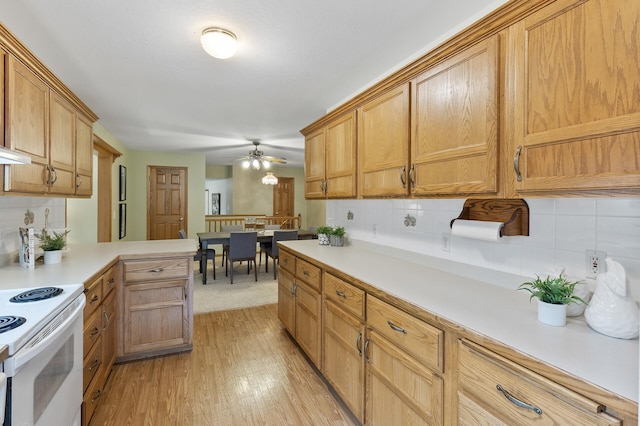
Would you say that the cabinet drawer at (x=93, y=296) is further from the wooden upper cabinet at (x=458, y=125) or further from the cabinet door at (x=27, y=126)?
the wooden upper cabinet at (x=458, y=125)

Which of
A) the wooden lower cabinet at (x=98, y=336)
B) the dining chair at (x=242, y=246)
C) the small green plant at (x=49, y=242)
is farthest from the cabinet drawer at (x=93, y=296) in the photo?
the dining chair at (x=242, y=246)

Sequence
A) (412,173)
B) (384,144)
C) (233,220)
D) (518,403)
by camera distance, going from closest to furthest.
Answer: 1. (518,403)
2. (412,173)
3. (384,144)
4. (233,220)

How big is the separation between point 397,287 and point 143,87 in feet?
9.25

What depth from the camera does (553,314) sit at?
1.08 m

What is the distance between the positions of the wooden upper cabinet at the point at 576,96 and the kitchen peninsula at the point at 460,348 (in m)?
0.51

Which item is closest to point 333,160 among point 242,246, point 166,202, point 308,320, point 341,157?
point 341,157

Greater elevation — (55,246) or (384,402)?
(55,246)

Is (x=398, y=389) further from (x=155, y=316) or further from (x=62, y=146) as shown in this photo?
(x=62, y=146)

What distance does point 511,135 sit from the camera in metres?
1.26

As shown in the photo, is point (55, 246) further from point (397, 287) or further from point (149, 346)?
point (397, 287)

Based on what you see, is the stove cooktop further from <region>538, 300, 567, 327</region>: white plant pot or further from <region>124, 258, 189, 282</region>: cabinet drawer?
<region>538, 300, 567, 327</region>: white plant pot

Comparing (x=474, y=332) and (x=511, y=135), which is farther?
(x=511, y=135)

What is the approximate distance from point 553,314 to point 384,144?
1.35 metres

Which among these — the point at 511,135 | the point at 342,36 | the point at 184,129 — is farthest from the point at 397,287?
the point at 184,129
